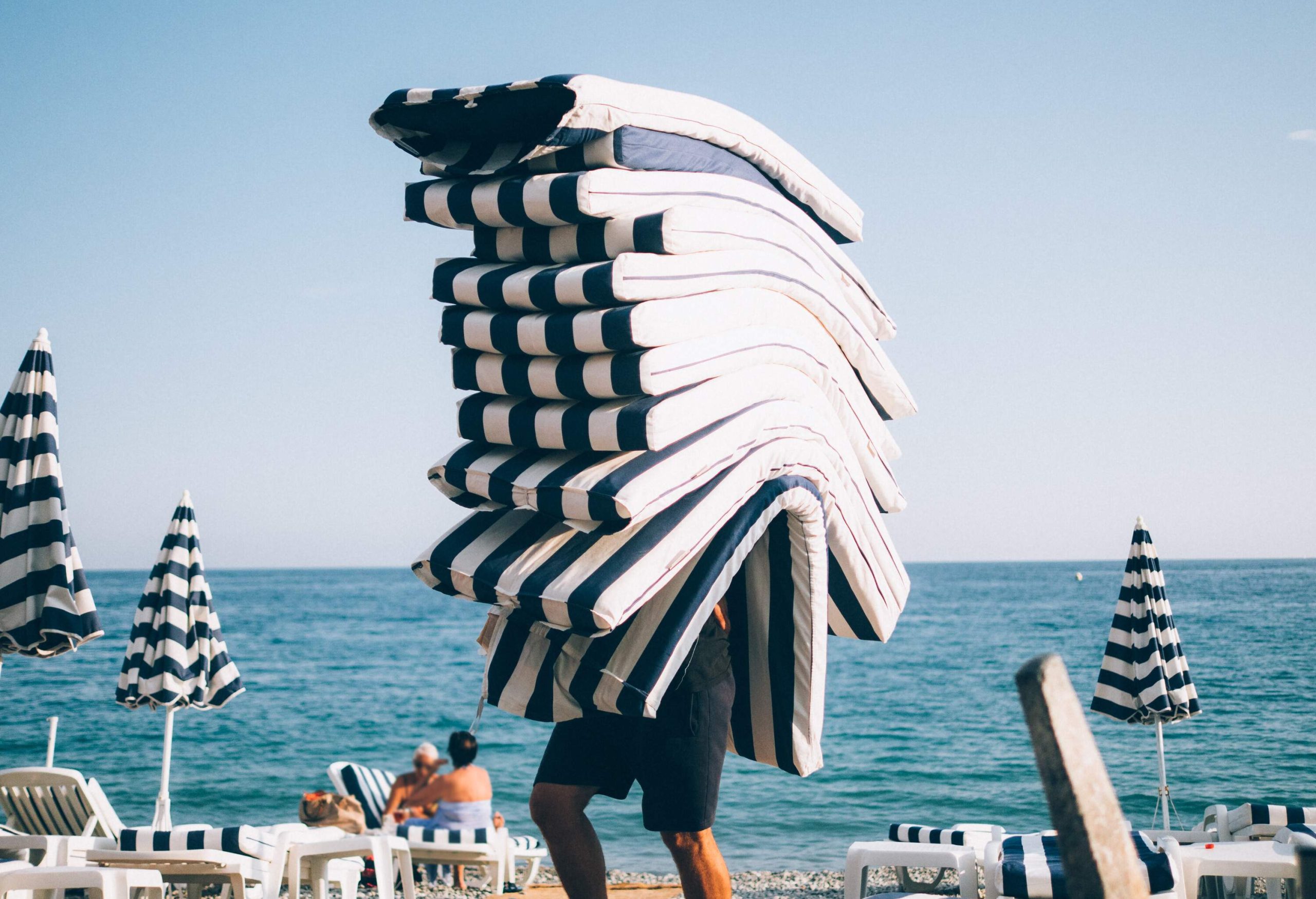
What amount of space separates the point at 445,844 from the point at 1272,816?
5349 mm

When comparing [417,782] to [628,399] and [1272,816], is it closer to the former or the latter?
[1272,816]

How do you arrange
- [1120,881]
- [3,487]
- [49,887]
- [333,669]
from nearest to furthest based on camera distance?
[1120,881]
[49,887]
[3,487]
[333,669]

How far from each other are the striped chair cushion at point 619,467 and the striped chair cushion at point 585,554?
0.06 metres

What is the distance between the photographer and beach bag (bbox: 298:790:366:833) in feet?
26.8

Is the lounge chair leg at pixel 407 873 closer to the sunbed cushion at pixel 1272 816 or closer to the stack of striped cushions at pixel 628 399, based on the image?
the stack of striped cushions at pixel 628 399

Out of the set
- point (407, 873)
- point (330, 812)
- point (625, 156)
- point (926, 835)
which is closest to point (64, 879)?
point (407, 873)

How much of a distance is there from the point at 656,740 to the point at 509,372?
107 cm

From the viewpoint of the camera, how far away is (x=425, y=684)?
1599 inches

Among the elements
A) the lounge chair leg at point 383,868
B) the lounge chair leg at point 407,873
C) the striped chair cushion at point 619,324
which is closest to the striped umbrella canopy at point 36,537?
the lounge chair leg at point 383,868

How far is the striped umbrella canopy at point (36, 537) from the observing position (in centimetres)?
560

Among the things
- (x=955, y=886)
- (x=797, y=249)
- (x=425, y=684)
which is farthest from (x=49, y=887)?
(x=425, y=684)

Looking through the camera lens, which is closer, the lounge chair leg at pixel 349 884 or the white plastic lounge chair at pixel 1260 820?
the white plastic lounge chair at pixel 1260 820

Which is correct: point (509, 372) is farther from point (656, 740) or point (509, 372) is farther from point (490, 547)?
point (656, 740)

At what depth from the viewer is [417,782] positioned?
9.02 metres
